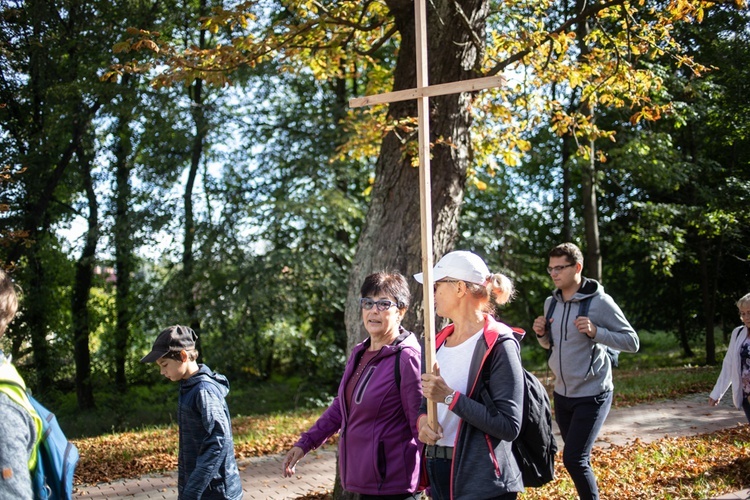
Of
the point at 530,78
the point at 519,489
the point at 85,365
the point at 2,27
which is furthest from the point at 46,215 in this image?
the point at 519,489

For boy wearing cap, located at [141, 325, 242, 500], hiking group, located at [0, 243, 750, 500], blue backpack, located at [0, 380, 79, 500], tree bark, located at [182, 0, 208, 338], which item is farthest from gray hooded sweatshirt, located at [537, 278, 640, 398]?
tree bark, located at [182, 0, 208, 338]

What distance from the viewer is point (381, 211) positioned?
259 inches

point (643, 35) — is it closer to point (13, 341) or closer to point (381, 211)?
point (381, 211)

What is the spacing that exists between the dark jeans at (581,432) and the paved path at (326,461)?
2129 millimetres

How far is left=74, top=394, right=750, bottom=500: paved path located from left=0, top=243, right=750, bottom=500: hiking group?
379cm

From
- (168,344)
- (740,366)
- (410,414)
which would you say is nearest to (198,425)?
(168,344)

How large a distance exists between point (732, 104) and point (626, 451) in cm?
921

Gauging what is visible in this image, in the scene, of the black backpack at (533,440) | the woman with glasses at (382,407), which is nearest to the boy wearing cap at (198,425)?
the woman with glasses at (382,407)

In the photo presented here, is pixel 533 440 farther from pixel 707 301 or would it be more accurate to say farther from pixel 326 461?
pixel 707 301

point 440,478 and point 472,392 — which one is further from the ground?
point 472,392

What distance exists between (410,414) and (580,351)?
6.09 ft

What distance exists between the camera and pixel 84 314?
19578 mm

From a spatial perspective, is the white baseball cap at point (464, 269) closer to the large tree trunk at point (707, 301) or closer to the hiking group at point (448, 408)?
the hiking group at point (448, 408)

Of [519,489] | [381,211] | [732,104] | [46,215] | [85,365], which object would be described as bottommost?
[85,365]
